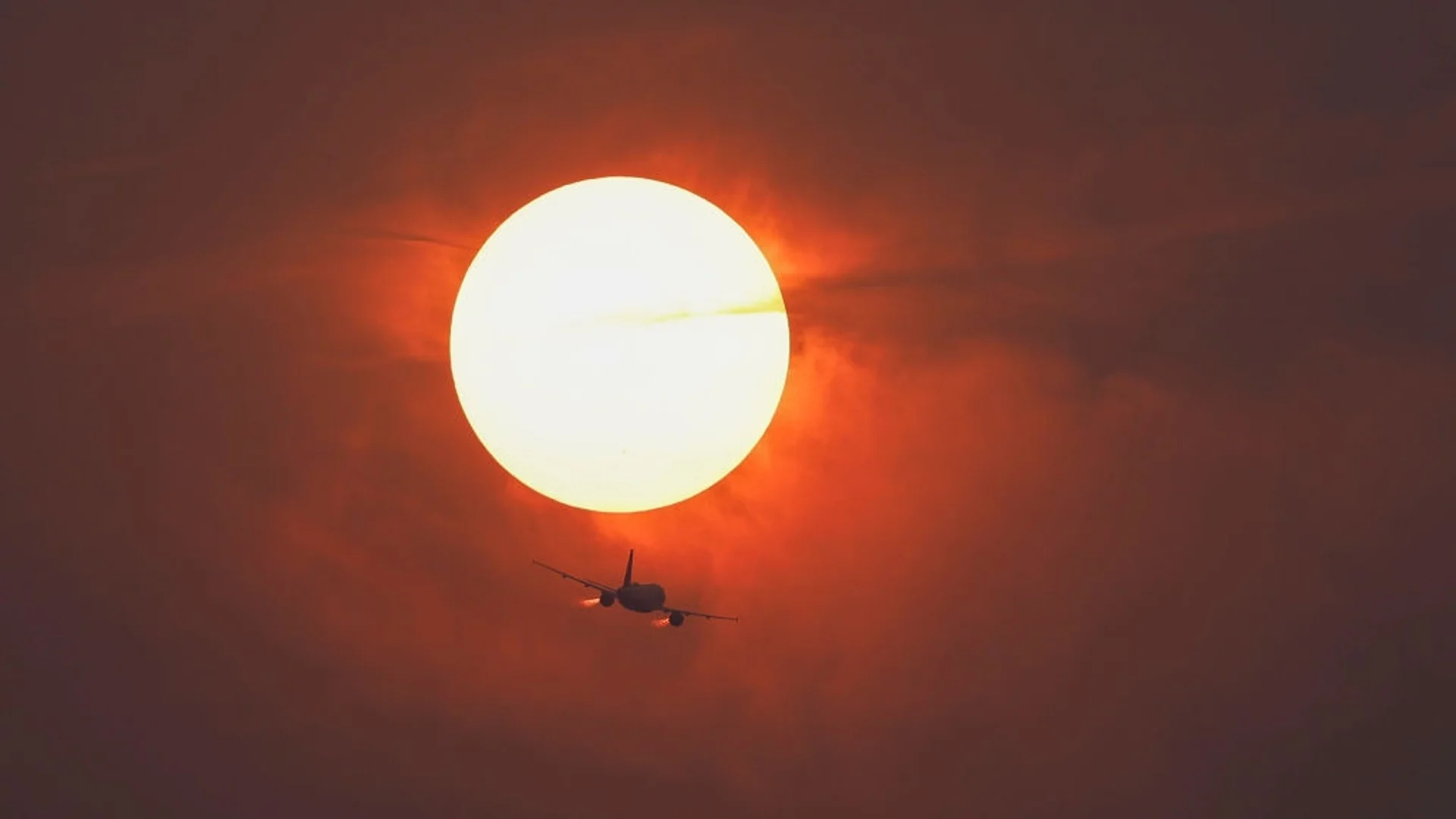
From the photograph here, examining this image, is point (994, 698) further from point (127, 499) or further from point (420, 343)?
point (127, 499)

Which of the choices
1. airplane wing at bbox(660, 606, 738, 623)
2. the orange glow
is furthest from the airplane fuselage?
the orange glow

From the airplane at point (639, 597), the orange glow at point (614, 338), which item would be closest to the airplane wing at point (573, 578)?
the airplane at point (639, 597)

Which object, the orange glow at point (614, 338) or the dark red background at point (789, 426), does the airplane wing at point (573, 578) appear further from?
the orange glow at point (614, 338)

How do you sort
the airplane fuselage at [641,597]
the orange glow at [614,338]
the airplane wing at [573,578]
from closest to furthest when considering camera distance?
the orange glow at [614,338] < the airplane fuselage at [641,597] < the airplane wing at [573,578]

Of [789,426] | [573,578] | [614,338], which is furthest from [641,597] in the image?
[614,338]

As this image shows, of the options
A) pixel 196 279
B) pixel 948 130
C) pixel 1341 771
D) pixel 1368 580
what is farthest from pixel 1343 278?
pixel 196 279
